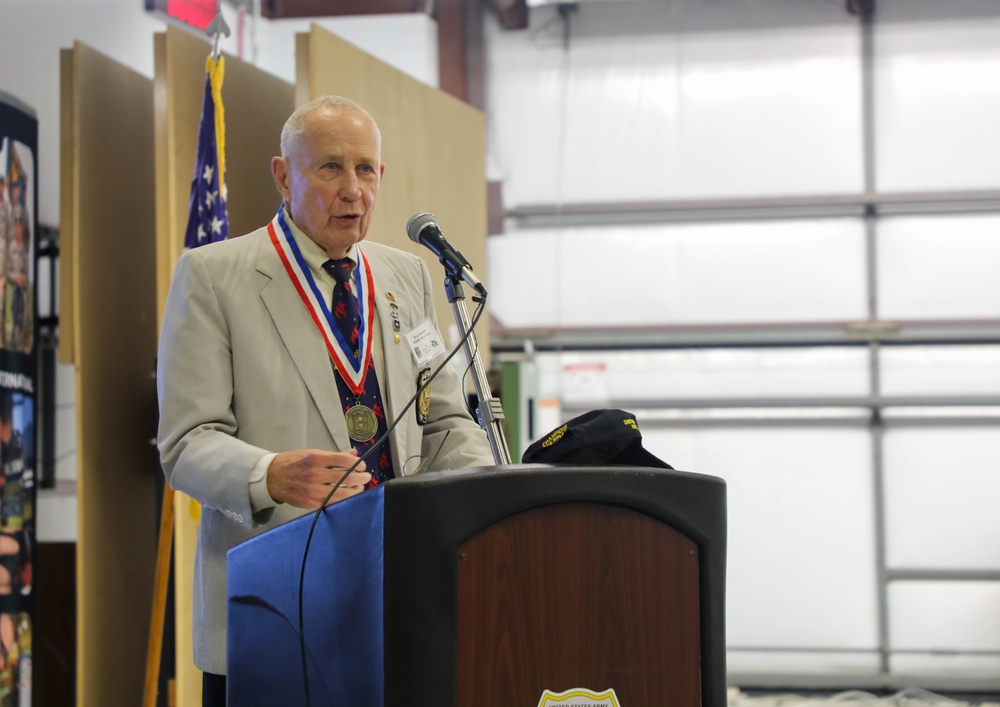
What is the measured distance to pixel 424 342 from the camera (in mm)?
1472

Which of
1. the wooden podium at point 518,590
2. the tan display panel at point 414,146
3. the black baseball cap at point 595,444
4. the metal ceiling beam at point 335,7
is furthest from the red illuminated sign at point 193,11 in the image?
the wooden podium at point 518,590

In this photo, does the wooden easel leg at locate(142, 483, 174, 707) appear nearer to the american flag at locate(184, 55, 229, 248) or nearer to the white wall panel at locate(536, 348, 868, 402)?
the american flag at locate(184, 55, 229, 248)

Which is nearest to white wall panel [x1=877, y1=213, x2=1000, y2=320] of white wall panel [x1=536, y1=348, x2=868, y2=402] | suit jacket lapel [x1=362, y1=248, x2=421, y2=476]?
white wall panel [x1=536, y1=348, x2=868, y2=402]

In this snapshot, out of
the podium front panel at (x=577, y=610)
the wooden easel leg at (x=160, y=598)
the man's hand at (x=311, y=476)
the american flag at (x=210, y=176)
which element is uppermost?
the american flag at (x=210, y=176)

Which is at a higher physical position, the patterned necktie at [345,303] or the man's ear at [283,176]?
the man's ear at [283,176]

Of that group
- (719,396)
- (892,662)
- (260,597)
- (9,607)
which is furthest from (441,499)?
(892,662)

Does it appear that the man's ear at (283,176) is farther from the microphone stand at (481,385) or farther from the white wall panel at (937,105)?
the white wall panel at (937,105)

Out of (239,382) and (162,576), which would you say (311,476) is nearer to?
(239,382)

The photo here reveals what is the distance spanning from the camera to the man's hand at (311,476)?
105cm

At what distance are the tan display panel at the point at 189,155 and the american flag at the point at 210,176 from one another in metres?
0.11

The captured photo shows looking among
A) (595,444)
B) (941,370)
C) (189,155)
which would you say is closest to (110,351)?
(189,155)

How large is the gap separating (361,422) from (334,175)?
0.35m

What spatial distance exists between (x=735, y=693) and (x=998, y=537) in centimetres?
129

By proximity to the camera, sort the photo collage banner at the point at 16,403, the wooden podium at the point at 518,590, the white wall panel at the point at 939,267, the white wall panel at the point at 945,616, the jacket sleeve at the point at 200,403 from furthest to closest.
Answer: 1. the white wall panel at the point at 939,267
2. the white wall panel at the point at 945,616
3. the photo collage banner at the point at 16,403
4. the jacket sleeve at the point at 200,403
5. the wooden podium at the point at 518,590
